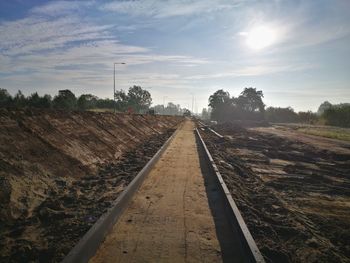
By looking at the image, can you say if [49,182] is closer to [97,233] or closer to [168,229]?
[97,233]

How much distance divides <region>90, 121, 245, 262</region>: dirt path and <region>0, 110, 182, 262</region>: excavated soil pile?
0.59 metres

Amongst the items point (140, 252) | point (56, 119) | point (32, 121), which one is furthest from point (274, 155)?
point (140, 252)

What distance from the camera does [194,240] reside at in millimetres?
5258

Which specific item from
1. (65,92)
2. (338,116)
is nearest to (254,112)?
(338,116)

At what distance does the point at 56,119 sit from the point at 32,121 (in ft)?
6.48

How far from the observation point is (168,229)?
5676 millimetres

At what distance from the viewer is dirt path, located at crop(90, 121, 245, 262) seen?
4691mm

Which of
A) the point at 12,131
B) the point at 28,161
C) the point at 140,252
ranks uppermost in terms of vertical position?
the point at 12,131

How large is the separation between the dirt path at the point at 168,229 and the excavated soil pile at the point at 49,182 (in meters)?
0.59

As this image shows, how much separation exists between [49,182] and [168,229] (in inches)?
135

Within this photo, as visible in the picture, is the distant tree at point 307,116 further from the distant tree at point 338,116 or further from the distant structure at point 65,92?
the distant structure at point 65,92

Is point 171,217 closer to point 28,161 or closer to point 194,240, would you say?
point 194,240

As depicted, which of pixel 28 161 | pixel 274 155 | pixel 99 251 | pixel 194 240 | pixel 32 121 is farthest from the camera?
pixel 274 155

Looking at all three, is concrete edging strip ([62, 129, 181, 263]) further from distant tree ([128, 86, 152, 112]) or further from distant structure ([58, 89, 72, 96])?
distant tree ([128, 86, 152, 112])
